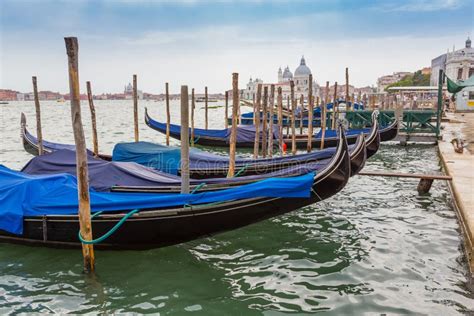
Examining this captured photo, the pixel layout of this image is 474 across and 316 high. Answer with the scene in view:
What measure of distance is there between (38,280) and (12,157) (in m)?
9.93

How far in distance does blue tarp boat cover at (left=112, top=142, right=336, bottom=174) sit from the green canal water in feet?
4.92

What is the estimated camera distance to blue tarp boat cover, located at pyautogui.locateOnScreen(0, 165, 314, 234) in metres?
3.97

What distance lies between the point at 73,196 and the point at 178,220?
1176 millimetres

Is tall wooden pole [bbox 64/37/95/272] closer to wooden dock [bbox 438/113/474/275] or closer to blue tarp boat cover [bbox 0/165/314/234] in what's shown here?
blue tarp boat cover [bbox 0/165/314/234]

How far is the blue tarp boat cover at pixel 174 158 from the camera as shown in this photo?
705 centimetres

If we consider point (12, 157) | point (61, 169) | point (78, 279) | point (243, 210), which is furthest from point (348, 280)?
point (12, 157)

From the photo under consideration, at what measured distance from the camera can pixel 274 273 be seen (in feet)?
13.3

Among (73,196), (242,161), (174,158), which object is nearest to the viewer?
(73,196)

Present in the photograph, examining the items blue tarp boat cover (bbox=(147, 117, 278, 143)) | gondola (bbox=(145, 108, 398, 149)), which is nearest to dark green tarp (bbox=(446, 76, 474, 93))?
gondola (bbox=(145, 108, 398, 149))

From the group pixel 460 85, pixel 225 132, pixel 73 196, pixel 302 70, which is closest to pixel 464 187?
pixel 73 196

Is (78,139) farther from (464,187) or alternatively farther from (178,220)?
(464,187)

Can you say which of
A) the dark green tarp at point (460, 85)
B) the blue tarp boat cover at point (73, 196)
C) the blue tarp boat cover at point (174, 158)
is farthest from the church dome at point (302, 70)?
the blue tarp boat cover at point (73, 196)

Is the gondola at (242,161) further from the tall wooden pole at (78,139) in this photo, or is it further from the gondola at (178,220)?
the tall wooden pole at (78,139)

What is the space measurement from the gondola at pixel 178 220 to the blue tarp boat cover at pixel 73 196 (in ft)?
0.17
